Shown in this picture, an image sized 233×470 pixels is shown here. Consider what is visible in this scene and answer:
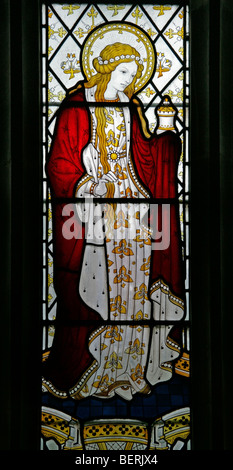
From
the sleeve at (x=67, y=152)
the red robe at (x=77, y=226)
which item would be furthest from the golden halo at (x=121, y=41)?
the sleeve at (x=67, y=152)

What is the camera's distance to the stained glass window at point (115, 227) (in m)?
4.33

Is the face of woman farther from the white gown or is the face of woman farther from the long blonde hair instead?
the white gown

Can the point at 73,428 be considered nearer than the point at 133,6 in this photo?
Yes

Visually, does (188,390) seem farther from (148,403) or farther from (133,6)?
(133,6)

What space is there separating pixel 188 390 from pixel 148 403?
0.24m

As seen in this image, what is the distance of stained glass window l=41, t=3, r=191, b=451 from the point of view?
433cm

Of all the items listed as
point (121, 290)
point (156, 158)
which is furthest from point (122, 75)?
point (121, 290)

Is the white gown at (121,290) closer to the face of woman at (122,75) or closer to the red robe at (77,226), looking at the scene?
the red robe at (77,226)

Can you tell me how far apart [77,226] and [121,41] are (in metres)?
1.13

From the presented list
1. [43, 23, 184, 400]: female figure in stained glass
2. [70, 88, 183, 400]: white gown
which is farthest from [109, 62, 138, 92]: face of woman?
[70, 88, 183, 400]: white gown

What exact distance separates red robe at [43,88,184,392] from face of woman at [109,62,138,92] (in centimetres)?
13

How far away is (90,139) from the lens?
4492 mm

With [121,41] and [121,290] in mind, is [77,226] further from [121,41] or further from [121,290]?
[121,41]
